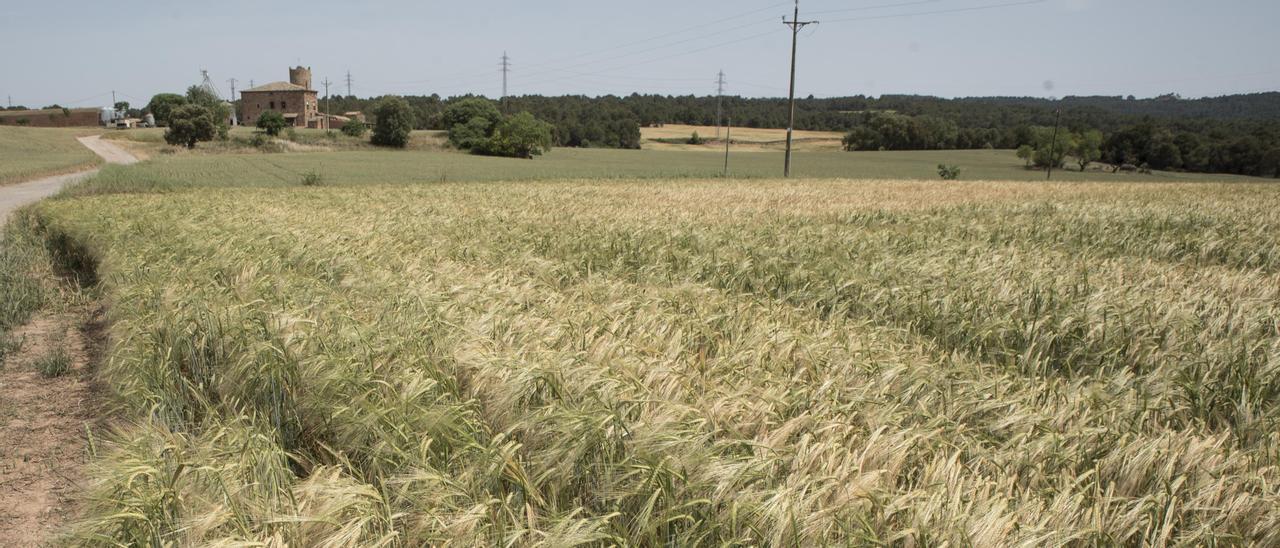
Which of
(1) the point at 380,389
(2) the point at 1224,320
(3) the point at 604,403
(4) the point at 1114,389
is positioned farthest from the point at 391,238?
(2) the point at 1224,320

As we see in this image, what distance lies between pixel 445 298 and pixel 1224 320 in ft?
20.6

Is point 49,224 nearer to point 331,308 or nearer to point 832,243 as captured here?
point 331,308

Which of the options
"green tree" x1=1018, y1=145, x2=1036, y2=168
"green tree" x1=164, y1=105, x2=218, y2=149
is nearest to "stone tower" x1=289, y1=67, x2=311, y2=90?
"green tree" x1=164, y1=105, x2=218, y2=149

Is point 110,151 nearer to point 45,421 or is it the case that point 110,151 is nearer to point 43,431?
point 45,421

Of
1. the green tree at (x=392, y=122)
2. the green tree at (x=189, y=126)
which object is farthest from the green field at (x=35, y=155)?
the green tree at (x=392, y=122)

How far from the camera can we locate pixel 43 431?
19.3ft

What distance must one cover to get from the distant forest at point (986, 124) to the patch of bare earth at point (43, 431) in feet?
251

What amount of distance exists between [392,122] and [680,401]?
7875 cm

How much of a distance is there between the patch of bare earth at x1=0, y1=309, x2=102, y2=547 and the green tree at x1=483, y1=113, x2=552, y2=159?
63.4 metres

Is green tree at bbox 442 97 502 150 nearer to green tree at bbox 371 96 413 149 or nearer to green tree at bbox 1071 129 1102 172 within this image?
green tree at bbox 371 96 413 149

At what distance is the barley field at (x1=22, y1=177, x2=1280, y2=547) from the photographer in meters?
2.75

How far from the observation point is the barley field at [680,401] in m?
2.75

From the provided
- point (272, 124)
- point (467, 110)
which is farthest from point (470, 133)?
point (272, 124)

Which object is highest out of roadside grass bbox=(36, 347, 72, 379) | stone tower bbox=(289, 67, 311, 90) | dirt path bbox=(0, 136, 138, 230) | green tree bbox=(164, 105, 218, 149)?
stone tower bbox=(289, 67, 311, 90)
